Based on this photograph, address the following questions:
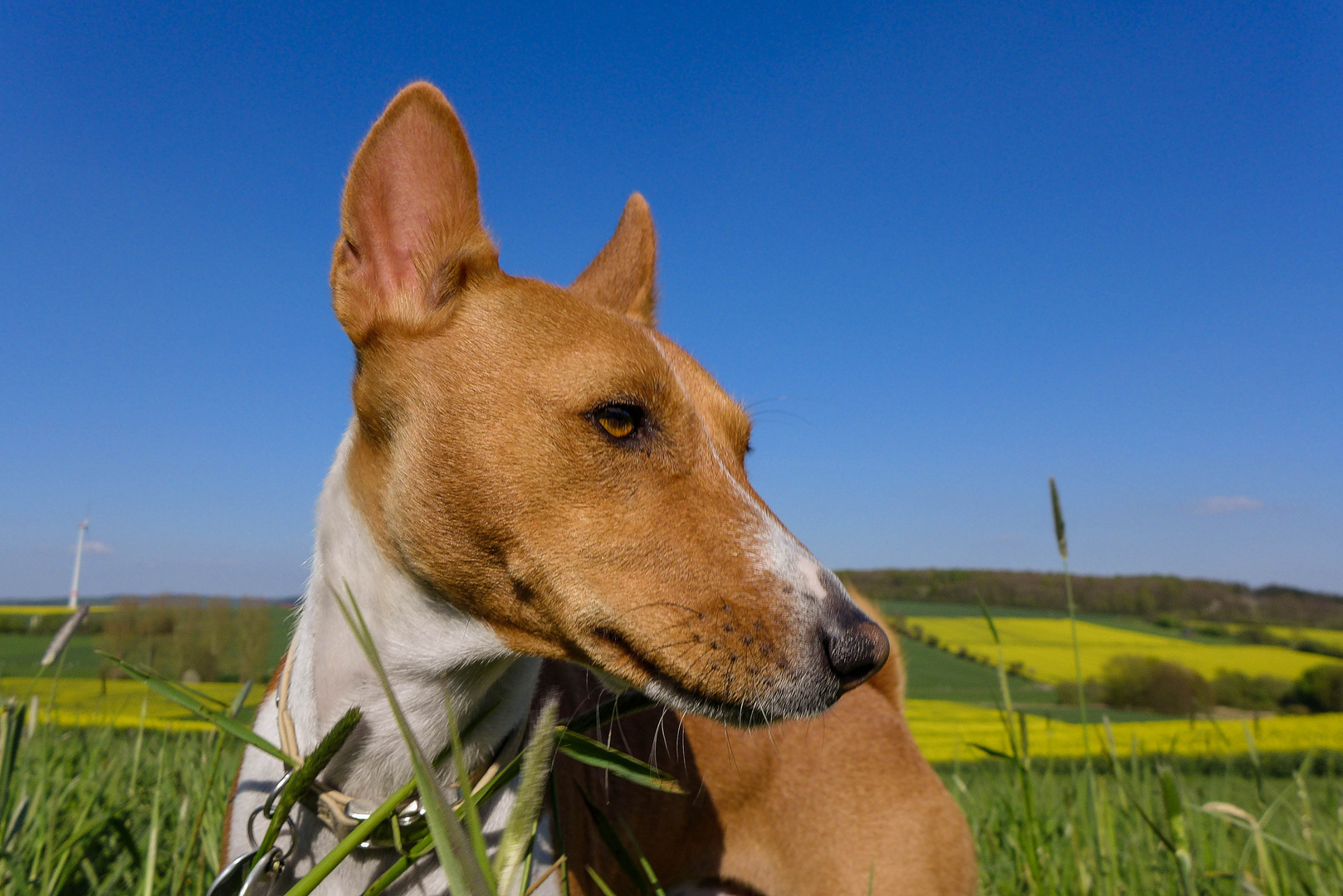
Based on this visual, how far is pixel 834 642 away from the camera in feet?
5.58

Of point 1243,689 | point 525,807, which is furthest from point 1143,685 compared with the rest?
point 525,807

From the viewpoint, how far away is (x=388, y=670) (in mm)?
1968

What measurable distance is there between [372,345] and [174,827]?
2192 millimetres

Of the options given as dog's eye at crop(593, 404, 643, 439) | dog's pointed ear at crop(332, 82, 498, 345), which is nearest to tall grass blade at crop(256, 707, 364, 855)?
dog's eye at crop(593, 404, 643, 439)

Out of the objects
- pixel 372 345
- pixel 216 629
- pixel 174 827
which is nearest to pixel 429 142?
pixel 372 345

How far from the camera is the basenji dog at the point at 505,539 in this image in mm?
1749

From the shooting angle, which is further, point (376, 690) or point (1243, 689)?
point (1243, 689)

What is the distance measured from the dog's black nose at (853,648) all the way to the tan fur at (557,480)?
3cm

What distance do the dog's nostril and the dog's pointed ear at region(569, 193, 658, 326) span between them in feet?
5.77

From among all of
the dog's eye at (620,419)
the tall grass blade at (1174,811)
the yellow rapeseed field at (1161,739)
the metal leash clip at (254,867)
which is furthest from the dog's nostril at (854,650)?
the metal leash clip at (254,867)

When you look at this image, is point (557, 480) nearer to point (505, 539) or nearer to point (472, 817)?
point (505, 539)

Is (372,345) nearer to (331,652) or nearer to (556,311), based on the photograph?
(556,311)

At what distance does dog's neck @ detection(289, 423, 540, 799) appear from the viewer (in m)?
1.94

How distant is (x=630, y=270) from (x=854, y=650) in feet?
6.58
